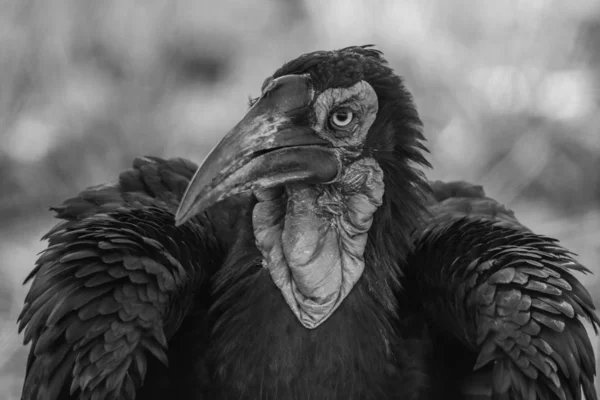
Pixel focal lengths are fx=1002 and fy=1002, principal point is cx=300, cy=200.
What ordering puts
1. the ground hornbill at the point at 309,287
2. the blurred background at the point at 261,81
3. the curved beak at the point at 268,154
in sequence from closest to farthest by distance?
the curved beak at the point at 268,154 < the ground hornbill at the point at 309,287 < the blurred background at the point at 261,81

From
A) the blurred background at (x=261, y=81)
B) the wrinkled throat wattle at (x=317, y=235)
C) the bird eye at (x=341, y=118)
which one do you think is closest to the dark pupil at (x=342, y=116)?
the bird eye at (x=341, y=118)

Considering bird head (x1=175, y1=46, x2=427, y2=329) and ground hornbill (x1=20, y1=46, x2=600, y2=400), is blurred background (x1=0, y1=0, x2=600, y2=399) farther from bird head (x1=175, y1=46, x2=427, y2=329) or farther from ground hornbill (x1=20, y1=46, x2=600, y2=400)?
bird head (x1=175, y1=46, x2=427, y2=329)

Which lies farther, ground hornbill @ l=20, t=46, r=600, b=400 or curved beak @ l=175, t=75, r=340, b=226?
ground hornbill @ l=20, t=46, r=600, b=400

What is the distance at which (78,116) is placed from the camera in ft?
18.8

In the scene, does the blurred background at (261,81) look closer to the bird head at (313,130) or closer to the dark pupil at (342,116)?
the bird head at (313,130)

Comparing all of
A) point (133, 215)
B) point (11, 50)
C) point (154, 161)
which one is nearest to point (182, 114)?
point (11, 50)

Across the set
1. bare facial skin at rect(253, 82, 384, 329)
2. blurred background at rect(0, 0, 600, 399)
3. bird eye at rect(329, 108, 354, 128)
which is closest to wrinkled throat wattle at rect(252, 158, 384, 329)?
bare facial skin at rect(253, 82, 384, 329)

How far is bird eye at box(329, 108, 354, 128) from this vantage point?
9.25 feet

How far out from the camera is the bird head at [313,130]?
2.64 m

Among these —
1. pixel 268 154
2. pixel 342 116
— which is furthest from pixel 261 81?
pixel 268 154

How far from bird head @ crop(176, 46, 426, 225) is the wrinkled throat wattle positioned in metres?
0.07

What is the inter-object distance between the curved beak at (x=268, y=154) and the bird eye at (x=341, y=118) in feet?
0.21

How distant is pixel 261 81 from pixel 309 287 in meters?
3.17

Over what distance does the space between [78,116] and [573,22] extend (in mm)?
3064
